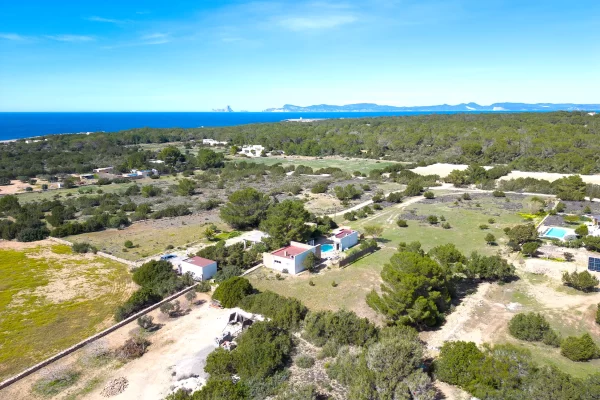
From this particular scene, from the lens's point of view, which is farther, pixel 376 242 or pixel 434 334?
pixel 376 242

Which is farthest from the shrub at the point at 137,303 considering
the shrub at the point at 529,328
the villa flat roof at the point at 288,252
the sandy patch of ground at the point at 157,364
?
the shrub at the point at 529,328

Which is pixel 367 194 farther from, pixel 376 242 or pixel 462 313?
pixel 462 313

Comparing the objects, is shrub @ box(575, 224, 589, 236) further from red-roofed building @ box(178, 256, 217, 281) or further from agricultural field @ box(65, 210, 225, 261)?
agricultural field @ box(65, 210, 225, 261)

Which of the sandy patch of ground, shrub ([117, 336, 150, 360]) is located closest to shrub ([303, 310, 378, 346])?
the sandy patch of ground

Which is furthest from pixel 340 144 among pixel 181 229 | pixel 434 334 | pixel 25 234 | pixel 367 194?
pixel 434 334

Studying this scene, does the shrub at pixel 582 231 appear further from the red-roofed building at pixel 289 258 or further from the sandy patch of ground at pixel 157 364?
the sandy patch of ground at pixel 157 364
